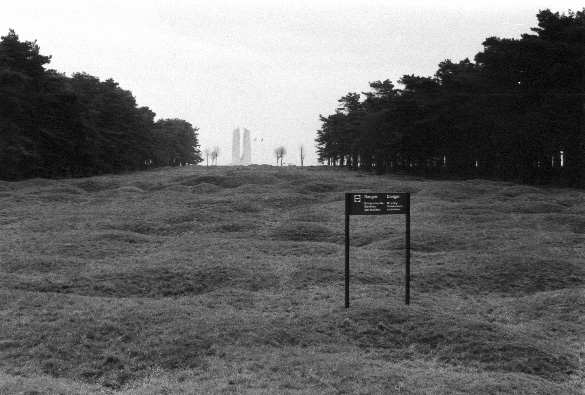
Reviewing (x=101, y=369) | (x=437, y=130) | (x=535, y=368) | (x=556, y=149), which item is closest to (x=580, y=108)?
(x=556, y=149)

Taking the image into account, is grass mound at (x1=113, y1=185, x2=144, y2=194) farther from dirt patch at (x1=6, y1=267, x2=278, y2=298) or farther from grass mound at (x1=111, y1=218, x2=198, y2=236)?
dirt patch at (x1=6, y1=267, x2=278, y2=298)

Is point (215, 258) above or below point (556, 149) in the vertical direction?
below

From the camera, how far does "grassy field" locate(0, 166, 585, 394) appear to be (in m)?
11.1

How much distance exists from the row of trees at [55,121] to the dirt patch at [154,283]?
148 feet

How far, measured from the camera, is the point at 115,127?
9081 cm

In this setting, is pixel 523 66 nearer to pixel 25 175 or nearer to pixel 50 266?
pixel 50 266

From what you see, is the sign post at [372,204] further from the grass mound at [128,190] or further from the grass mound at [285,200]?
the grass mound at [128,190]

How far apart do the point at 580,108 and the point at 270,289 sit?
147ft

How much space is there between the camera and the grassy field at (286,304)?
11109mm

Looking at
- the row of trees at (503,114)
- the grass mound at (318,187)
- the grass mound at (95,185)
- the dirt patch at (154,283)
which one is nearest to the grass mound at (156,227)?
the dirt patch at (154,283)

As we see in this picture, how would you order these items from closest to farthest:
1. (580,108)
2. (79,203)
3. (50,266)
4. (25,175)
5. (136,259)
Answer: (50,266), (136,259), (79,203), (580,108), (25,175)

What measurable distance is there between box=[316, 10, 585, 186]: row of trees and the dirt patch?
138 feet

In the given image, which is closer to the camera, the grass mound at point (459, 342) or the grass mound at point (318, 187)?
the grass mound at point (459, 342)

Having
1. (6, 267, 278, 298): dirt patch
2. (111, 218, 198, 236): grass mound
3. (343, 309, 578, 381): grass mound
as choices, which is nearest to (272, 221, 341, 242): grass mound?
(111, 218, 198, 236): grass mound
